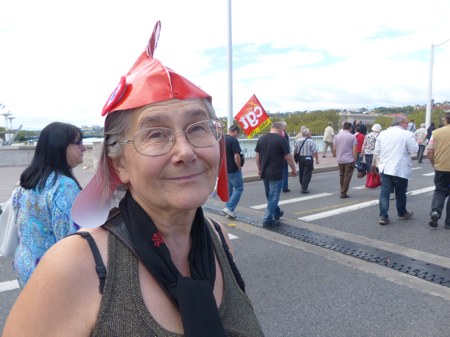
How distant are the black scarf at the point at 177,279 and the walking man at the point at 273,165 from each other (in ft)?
18.1

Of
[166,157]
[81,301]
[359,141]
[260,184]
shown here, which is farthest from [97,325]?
[359,141]

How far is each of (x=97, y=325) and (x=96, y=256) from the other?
7.4 inches

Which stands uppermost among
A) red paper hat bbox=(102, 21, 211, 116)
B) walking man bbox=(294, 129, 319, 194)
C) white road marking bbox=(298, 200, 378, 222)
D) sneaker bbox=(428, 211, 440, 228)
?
red paper hat bbox=(102, 21, 211, 116)

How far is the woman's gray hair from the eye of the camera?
4.04ft

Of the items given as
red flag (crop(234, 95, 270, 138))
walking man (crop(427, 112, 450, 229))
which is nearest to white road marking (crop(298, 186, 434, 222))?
walking man (crop(427, 112, 450, 229))

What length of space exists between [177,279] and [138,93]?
1.96 feet

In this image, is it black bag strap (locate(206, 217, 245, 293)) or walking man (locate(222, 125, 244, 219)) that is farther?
walking man (locate(222, 125, 244, 219))

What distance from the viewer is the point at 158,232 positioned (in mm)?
1233

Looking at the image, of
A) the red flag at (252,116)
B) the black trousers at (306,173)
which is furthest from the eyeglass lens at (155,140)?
the red flag at (252,116)

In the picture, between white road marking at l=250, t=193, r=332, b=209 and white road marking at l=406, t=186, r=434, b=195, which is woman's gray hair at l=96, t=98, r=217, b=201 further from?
white road marking at l=406, t=186, r=434, b=195

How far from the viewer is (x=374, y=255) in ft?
17.0

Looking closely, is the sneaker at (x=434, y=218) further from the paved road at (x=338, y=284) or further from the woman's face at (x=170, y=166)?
the woman's face at (x=170, y=166)

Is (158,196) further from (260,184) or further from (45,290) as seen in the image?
(260,184)

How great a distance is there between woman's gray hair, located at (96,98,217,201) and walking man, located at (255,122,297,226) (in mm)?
5464
